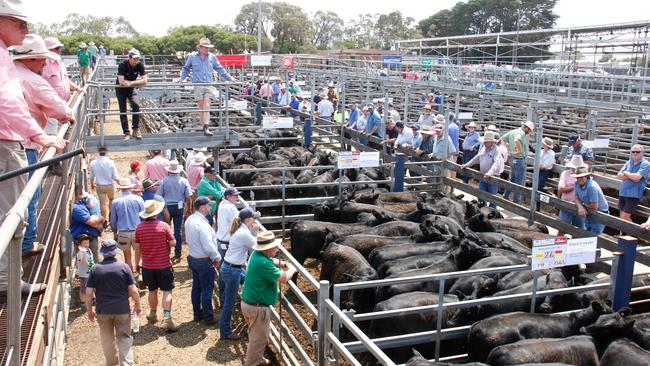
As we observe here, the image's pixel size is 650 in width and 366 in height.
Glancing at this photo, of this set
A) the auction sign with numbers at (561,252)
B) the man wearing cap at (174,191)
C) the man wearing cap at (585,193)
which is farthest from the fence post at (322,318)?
the man wearing cap at (174,191)

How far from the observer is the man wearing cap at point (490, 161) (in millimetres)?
12242

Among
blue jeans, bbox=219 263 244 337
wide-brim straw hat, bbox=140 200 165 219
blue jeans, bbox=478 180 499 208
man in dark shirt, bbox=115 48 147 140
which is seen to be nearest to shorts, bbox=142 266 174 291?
wide-brim straw hat, bbox=140 200 165 219

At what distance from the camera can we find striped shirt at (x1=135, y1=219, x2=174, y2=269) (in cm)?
829

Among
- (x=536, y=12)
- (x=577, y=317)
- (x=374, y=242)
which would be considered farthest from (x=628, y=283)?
(x=536, y=12)

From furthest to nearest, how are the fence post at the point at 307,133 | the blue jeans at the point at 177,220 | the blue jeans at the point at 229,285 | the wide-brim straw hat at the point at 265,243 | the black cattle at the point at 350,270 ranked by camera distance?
1. the fence post at the point at 307,133
2. the blue jeans at the point at 177,220
3. the black cattle at the point at 350,270
4. the blue jeans at the point at 229,285
5. the wide-brim straw hat at the point at 265,243

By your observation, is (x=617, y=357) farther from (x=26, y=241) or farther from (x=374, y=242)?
(x=26, y=241)

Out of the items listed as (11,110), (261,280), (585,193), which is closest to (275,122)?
(585,193)

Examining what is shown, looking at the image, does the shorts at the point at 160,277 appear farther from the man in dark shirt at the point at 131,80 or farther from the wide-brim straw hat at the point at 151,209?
the man in dark shirt at the point at 131,80

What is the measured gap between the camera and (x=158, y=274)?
847cm

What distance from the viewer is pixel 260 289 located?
22.9 ft

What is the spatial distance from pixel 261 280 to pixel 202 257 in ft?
5.60

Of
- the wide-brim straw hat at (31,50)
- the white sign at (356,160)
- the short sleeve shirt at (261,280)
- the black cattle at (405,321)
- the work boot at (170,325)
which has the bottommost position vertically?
the work boot at (170,325)

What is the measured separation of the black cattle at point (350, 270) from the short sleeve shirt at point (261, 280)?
1.24 metres

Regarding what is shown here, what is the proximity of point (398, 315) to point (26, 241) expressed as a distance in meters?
3.71
